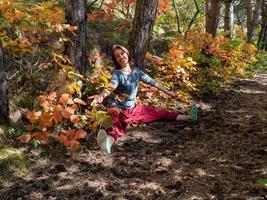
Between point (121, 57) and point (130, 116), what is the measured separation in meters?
0.96

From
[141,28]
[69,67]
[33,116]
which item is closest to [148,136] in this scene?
[69,67]

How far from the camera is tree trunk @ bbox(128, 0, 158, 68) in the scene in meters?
6.79

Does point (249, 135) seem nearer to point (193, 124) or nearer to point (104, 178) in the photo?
point (193, 124)

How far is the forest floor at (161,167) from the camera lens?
3553mm

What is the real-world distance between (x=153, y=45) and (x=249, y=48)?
5712mm

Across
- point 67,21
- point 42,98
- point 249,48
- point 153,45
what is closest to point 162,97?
point 67,21

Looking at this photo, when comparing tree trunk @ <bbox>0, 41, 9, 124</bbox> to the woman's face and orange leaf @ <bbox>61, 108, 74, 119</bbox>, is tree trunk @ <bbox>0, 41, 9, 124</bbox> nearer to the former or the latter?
orange leaf @ <bbox>61, 108, 74, 119</bbox>

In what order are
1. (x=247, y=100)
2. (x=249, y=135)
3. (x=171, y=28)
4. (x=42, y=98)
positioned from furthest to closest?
1. (x=171, y=28)
2. (x=247, y=100)
3. (x=249, y=135)
4. (x=42, y=98)

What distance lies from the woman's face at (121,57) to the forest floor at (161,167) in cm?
108

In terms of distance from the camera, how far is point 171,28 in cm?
1683

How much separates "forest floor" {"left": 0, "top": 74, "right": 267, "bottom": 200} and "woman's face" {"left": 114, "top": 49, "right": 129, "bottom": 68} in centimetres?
108

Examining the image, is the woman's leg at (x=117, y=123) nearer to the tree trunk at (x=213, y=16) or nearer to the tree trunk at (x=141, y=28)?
the tree trunk at (x=141, y=28)

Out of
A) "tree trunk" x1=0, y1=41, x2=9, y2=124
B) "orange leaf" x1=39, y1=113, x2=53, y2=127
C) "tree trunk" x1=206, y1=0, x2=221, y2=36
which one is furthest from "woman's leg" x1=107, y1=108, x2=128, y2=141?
"tree trunk" x1=206, y1=0, x2=221, y2=36

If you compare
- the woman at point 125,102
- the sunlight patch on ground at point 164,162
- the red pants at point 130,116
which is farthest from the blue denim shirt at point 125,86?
the sunlight patch on ground at point 164,162
